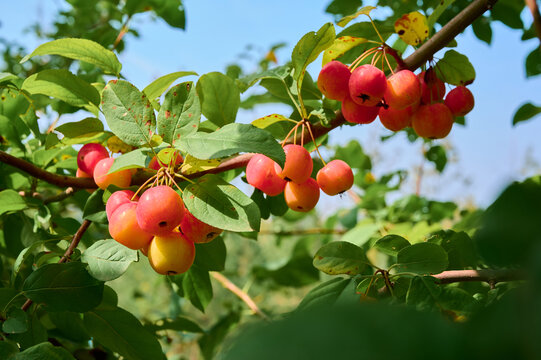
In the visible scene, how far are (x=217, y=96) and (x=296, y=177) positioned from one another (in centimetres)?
28

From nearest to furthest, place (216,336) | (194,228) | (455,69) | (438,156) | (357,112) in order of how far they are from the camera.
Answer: (194,228) < (357,112) < (455,69) < (216,336) < (438,156)

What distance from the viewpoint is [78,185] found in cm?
90

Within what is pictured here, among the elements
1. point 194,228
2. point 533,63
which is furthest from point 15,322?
point 533,63

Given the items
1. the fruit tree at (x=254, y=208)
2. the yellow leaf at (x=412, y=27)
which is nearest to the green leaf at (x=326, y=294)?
the fruit tree at (x=254, y=208)

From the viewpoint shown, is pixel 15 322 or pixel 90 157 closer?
pixel 15 322

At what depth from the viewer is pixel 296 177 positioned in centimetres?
76

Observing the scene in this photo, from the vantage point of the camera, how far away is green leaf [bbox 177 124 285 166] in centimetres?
60

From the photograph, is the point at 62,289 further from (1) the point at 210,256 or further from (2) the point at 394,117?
(2) the point at 394,117

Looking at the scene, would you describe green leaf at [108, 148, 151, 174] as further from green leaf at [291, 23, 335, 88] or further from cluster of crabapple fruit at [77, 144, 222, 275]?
green leaf at [291, 23, 335, 88]

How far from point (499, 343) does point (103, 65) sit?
2.91 feet

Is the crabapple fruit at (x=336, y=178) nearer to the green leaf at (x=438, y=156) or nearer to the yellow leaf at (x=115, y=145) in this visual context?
the yellow leaf at (x=115, y=145)

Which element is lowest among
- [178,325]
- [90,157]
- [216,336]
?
[216,336]

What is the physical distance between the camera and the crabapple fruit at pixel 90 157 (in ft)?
2.87

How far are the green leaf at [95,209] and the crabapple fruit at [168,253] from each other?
0.18 meters
